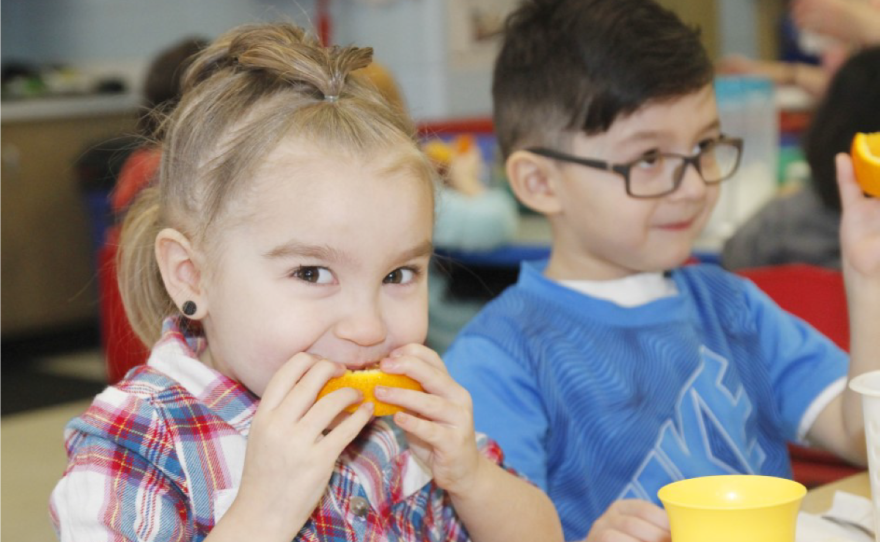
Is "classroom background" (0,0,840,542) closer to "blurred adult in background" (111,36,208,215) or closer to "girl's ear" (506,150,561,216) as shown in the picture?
"blurred adult in background" (111,36,208,215)

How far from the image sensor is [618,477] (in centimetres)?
158

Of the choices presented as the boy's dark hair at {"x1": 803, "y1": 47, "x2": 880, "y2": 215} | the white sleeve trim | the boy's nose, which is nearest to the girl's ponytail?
the boy's nose

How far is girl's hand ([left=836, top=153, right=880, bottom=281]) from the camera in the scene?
140cm

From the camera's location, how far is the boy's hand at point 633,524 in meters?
1.14

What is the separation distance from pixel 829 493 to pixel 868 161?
1.37 ft

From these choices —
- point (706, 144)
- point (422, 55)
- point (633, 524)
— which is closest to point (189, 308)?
point (633, 524)

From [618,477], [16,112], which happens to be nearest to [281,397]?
[618,477]

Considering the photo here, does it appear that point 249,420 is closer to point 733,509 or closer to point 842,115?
point 733,509

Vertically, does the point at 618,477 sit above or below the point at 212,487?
below

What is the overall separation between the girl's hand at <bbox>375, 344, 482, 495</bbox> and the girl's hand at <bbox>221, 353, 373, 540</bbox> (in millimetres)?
67

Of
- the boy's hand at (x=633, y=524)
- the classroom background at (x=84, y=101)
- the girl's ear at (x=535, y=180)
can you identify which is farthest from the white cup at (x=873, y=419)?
the classroom background at (x=84, y=101)

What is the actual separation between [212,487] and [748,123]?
262cm

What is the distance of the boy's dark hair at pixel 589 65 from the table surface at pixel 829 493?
1.98 feet

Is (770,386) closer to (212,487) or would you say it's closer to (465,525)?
(465,525)
